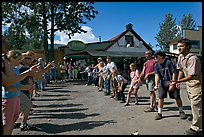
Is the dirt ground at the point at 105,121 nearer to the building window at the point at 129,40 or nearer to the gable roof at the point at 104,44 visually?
the gable roof at the point at 104,44

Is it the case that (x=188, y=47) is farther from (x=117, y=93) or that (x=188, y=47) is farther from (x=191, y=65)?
(x=117, y=93)

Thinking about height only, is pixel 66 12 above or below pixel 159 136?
above

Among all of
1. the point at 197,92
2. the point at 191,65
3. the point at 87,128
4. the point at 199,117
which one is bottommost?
the point at 87,128

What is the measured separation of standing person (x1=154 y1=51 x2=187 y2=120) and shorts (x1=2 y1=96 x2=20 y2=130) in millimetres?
3538

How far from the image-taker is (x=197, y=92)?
4.80m

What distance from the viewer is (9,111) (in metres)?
4.00

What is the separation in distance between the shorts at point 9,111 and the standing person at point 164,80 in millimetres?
3538

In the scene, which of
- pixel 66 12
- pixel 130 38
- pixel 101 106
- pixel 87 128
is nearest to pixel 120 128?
pixel 87 128

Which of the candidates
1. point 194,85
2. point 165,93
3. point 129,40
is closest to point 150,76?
point 165,93

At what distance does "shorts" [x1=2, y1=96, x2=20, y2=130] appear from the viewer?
12.9 feet

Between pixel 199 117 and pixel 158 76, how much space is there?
184 cm

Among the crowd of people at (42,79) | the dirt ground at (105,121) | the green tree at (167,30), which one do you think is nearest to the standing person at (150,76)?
the crowd of people at (42,79)

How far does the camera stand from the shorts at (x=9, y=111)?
155 inches

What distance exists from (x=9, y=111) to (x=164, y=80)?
393cm
